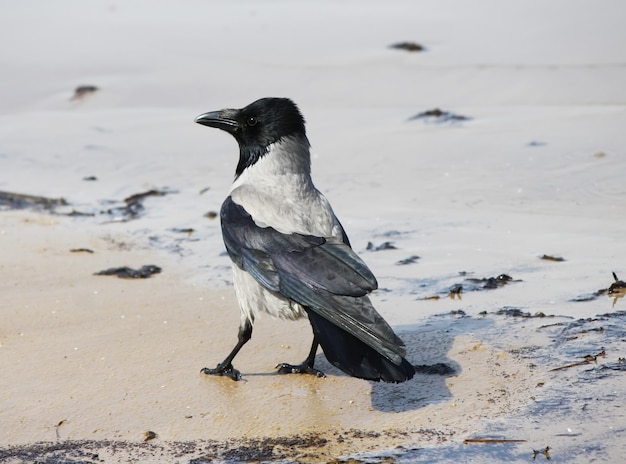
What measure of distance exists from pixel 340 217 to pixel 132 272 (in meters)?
1.62

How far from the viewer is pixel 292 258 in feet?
14.2

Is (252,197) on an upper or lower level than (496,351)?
upper

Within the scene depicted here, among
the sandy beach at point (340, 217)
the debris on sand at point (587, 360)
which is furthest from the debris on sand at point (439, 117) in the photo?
→ the debris on sand at point (587, 360)

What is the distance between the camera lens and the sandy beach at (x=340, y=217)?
390 cm

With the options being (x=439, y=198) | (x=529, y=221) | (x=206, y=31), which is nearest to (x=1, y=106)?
(x=206, y=31)

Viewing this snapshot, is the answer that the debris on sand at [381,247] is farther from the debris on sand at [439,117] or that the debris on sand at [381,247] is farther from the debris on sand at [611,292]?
the debris on sand at [439,117]

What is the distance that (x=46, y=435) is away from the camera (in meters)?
3.84

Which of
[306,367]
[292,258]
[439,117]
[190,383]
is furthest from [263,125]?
[439,117]

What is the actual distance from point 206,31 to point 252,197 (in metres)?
7.66

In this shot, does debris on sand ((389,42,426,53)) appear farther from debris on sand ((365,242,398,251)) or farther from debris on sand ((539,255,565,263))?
debris on sand ((539,255,565,263))

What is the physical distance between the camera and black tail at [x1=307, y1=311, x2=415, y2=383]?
3869 millimetres

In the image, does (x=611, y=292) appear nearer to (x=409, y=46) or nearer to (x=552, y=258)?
(x=552, y=258)

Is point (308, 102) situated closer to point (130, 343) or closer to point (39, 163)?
point (39, 163)

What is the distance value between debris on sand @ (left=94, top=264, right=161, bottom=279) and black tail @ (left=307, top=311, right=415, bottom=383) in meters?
2.12
